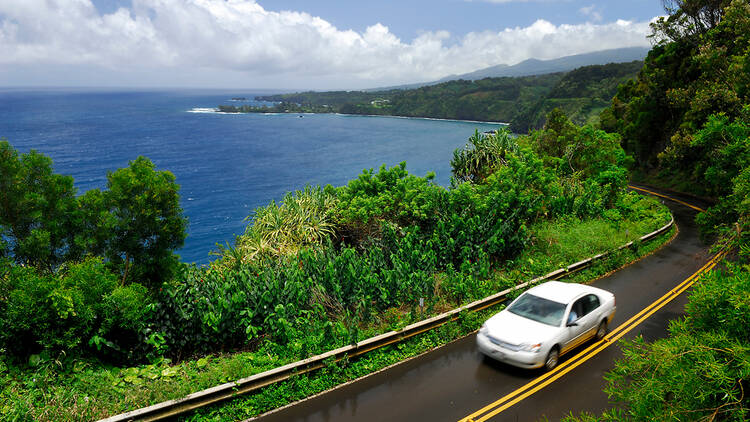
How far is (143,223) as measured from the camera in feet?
31.4

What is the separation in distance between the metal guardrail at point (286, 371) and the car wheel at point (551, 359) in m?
2.60

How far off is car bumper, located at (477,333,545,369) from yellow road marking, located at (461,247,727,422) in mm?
380

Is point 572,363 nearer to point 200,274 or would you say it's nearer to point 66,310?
point 200,274

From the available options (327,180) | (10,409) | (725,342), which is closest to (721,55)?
(725,342)

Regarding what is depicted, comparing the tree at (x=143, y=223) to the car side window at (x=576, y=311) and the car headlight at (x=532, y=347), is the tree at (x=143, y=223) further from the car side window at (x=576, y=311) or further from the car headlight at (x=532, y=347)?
the car side window at (x=576, y=311)

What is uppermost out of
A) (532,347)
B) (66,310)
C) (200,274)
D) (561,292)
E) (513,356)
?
(66,310)

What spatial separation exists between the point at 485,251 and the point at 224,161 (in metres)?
75.7

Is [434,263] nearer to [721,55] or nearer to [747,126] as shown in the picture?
[747,126]

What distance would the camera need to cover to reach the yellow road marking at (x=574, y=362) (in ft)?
26.1

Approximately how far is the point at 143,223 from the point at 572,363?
34.5ft

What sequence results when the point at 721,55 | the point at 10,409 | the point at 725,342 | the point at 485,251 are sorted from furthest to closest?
the point at 721,55 < the point at 485,251 < the point at 10,409 < the point at 725,342

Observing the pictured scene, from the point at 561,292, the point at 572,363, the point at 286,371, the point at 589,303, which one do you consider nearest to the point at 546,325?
the point at 572,363

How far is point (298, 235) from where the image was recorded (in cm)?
1545

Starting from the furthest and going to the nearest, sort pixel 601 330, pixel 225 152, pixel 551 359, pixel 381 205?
1. pixel 225 152
2. pixel 381 205
3. pixel 601 330
4. pixel 551 359
